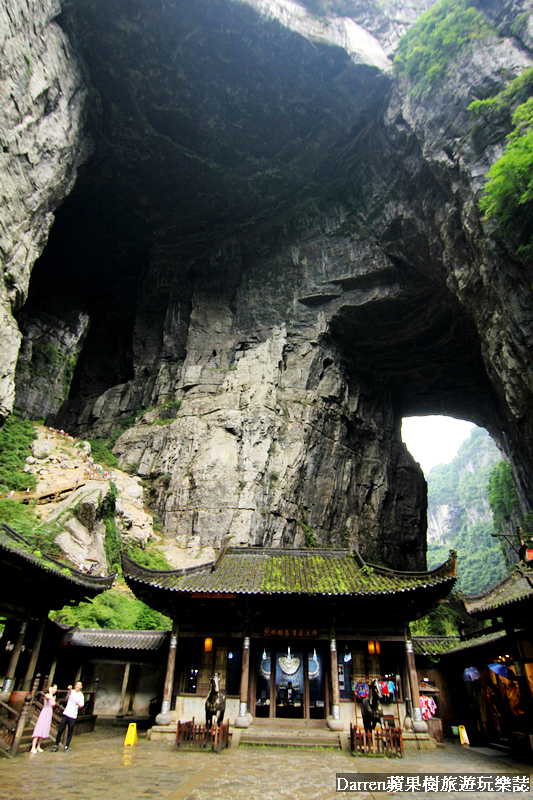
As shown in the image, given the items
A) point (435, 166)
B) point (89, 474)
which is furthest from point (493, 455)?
point (89, 474)

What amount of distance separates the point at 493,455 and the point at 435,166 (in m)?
77.3

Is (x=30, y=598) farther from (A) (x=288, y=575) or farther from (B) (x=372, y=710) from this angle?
(B) (x=372, y=710)

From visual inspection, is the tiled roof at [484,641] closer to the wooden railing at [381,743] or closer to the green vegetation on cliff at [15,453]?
the wooden railing at [381,743]

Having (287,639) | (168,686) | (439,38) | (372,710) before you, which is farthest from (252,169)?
(372,710)

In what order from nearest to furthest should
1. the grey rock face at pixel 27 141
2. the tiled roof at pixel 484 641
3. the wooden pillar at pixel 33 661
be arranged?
the wooden pillar at pixel 33 661 → the tiled roof at pixel 484 641 → the grey rock face at pixel 27 141

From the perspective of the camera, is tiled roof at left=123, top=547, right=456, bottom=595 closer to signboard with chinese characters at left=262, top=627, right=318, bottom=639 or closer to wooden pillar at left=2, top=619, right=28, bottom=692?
signboard with chinese characters at left=262, top=627, right=318, bottom=639

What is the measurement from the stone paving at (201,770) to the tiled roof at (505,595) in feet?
9.52

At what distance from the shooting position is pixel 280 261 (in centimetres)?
3325

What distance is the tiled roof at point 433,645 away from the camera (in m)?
16.3

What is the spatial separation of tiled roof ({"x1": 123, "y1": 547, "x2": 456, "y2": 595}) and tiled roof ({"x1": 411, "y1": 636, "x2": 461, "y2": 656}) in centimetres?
481

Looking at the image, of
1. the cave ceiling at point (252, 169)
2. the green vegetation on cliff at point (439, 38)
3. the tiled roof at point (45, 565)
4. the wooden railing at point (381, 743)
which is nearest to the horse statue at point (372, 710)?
the wooden railing at point (381, 743)

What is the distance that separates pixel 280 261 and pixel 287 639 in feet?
88.8

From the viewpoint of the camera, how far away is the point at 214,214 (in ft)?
112

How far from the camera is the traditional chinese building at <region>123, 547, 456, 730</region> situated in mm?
11469
